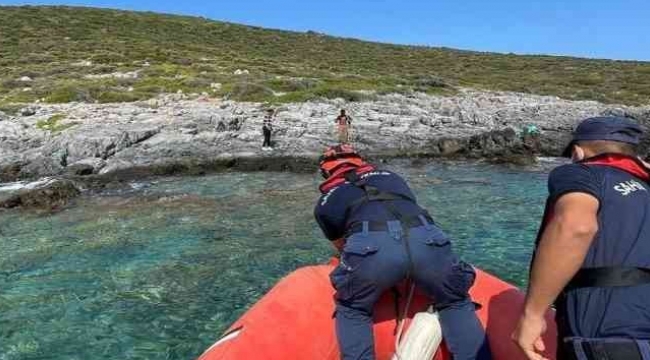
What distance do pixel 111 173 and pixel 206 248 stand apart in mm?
11723

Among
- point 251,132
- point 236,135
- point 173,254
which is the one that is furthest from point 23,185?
point 173,254

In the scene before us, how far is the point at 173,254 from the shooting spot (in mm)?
12172

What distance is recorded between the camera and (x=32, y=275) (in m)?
11.1

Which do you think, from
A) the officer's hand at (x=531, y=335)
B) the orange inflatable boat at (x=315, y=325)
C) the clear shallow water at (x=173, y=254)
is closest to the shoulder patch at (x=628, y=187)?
the officer's hand at (x=531, y=335)

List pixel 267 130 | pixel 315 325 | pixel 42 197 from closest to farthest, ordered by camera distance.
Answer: pixel 315 325
pixel 42 197
pixel 267 130

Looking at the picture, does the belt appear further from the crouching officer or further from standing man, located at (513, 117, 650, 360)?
standing man, located at (513, 117, 650, 360)

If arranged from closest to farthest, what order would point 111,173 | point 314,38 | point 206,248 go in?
point 206,248 < point 111,173 < point 314,38

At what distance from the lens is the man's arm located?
293 centimetres

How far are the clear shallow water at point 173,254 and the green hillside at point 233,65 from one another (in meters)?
18.2

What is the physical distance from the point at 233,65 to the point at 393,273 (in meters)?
52.2

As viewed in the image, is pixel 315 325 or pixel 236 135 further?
pixel 236 135

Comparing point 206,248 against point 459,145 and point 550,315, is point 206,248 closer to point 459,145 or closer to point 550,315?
point 550,315

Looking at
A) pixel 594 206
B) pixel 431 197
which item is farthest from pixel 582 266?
pixel 431 197

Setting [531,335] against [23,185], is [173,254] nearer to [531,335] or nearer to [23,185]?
[531,335]
